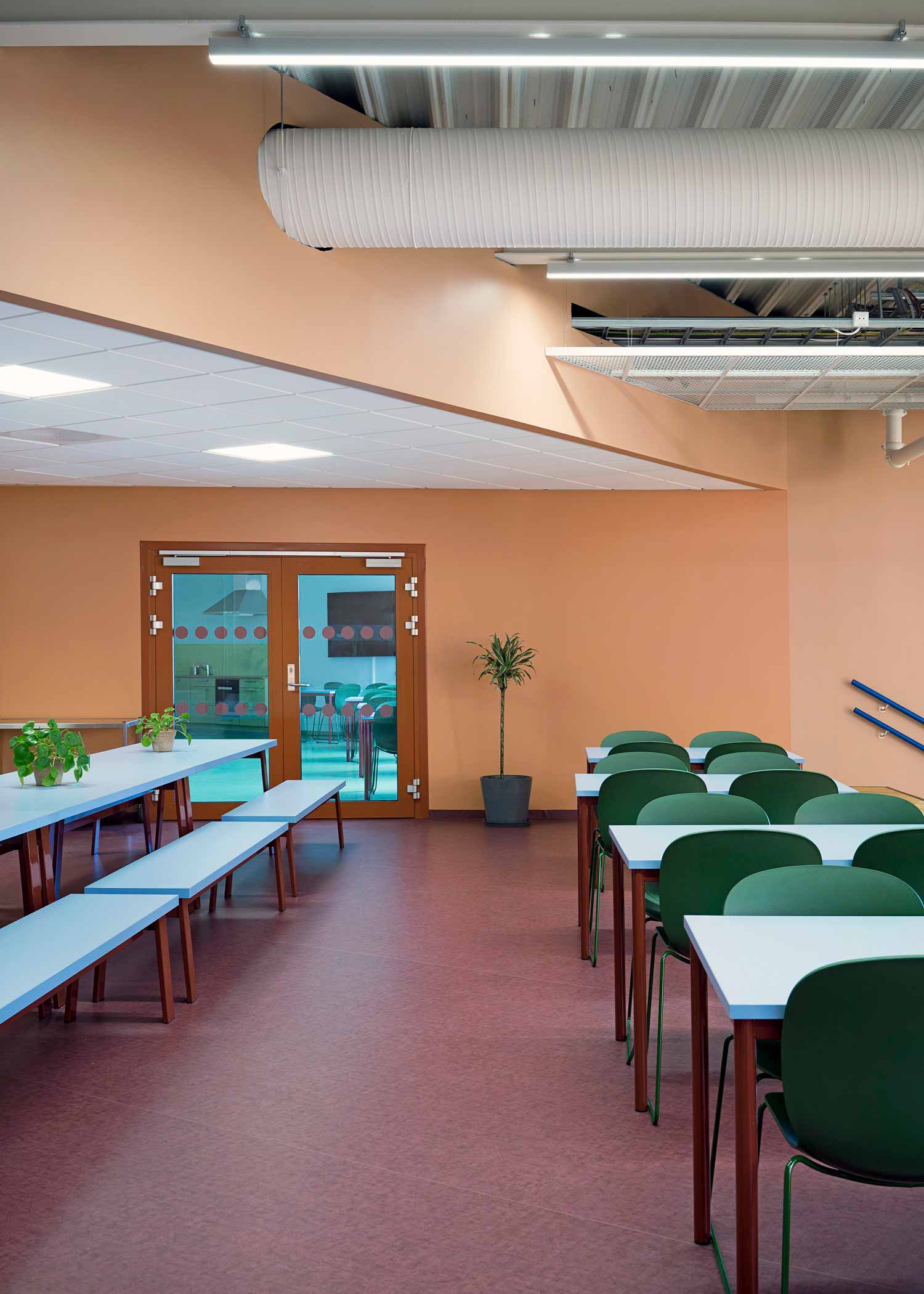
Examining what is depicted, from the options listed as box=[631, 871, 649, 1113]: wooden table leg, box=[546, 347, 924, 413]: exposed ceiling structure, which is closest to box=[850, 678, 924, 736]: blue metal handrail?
box=[546, 347, 924, 413]: exposed ceiling structure

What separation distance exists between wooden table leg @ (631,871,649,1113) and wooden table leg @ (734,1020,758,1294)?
108 centimetres

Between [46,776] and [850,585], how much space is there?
694 centimetres

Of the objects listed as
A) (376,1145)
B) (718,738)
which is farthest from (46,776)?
(718,738)

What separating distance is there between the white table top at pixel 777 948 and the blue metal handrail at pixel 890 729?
21.8 ft

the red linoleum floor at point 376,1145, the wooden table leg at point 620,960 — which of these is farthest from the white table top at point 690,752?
the wooden table leg at point 620,960

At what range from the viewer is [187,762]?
5.80 meters

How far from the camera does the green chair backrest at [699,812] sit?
3879 mm

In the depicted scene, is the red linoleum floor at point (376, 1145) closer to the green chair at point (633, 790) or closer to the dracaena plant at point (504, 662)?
the green chair at point (633, 790)

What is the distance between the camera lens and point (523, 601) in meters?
8.86

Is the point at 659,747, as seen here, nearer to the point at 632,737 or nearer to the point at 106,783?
the point at 632,737

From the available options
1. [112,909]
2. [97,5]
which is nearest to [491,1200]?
[112,909]

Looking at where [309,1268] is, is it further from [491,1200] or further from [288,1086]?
[288,1086]

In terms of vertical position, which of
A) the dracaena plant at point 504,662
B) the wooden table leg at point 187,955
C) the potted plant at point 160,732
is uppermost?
the dracaena plant at point 504,662

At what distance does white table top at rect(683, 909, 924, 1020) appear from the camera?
2.01 metres
